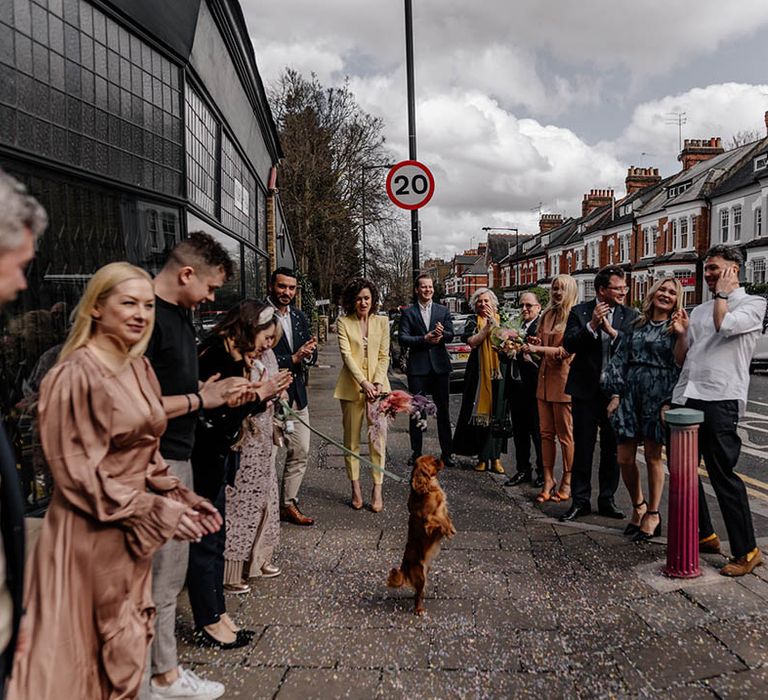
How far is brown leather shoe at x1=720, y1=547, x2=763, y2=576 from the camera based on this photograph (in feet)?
12.6

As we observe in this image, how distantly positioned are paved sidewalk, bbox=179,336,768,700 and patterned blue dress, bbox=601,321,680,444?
0.83 m

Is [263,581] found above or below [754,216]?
below

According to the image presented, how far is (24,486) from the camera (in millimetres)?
3604

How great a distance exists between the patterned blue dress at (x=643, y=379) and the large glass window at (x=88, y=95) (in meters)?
4.09

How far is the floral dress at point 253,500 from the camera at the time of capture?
11.9 feet

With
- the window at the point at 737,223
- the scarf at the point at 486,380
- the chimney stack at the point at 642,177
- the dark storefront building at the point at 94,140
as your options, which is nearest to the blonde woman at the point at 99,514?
the dark storefront building at the point at 94,140

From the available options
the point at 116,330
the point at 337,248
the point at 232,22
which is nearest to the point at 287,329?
the point at 116,330

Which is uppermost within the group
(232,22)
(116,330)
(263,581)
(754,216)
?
(754,216)

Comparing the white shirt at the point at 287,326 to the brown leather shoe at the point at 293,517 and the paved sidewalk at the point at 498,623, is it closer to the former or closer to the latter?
the brown leather shoe at the point at 293,517

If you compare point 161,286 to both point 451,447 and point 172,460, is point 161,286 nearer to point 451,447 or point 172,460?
point 172,460

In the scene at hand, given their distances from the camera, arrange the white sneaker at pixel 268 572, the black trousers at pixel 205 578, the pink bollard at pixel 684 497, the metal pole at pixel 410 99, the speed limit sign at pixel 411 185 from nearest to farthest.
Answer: the black trousers at pixel 205 578 → the pink bollard at pixel 684 497 → the white sneaker at pixel 268 572 → the speed limit sign at pixel 411 185 → the metal pole at pixel 410 99

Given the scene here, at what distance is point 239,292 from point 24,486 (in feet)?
22.2

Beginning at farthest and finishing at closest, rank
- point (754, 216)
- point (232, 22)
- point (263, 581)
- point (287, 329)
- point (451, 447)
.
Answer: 1. point (754, 216)
2. point (232, 22)
3. point (451, 447)
4. point (287, 329)
5. point (263, 581)

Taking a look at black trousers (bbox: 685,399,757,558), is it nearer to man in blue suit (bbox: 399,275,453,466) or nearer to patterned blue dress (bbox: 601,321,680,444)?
patterned blue dress (bbox: 601,321,680,444)
